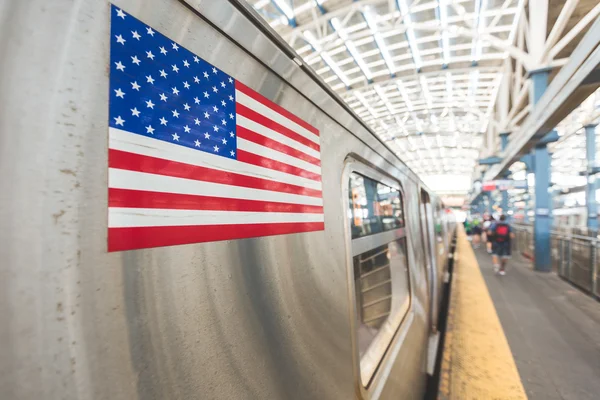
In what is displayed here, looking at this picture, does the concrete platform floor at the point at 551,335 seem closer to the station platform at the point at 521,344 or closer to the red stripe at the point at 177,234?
the station platform at the point at 521,344

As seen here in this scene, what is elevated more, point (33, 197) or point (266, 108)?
point (266, 108)

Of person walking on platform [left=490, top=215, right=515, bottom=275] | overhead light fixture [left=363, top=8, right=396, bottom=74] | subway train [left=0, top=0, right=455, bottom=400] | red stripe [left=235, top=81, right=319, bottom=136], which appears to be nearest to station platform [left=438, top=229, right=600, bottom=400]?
person walking on platform [left=490, top=215, right=515, bottom=275]

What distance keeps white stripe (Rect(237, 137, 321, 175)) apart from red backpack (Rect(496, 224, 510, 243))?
810cm

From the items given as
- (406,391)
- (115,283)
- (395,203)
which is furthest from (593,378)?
(115,283)

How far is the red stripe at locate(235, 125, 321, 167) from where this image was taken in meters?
0.85

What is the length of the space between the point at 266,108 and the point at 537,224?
10.3 m

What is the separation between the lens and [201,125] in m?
0.74

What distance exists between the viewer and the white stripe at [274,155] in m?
0.85

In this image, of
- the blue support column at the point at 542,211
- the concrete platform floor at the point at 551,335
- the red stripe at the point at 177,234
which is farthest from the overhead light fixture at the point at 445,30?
the red stripe at the point at 177,234

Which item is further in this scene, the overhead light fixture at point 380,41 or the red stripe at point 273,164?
the overhead light fixture at point 380,41

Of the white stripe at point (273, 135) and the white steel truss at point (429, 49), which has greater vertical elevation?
the white steel truss at point (429, 49)

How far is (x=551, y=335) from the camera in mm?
3836

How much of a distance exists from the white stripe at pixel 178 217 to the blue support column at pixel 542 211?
967 cm

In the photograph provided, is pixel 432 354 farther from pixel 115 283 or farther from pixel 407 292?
pixel 115 283
